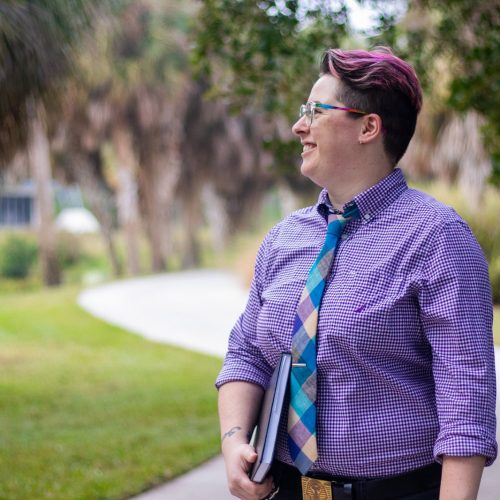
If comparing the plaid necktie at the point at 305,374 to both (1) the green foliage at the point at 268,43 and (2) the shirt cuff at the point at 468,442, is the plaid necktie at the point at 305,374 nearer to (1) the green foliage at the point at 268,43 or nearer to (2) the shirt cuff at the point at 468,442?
(2) the shirt cuff at the point at 468,442

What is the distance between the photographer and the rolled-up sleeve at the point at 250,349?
8.05 feet

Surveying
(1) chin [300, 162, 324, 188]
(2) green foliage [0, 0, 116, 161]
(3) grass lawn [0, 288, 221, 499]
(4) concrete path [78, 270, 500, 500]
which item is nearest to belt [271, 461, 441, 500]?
(1) chin [300, 162, 324, 188]

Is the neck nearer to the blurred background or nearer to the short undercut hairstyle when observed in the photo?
the short undercut hairstyle

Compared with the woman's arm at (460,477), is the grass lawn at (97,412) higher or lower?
lower

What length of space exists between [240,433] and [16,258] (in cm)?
3633

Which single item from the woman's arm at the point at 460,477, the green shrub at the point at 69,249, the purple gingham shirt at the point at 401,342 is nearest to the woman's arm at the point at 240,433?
the purple gingham shirt at the point at 401,342

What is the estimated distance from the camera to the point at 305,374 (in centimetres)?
219

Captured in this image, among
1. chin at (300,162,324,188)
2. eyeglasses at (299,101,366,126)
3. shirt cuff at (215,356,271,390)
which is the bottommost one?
shirt cuff at (215,356,271,390)

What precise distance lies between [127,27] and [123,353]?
48.7 ft

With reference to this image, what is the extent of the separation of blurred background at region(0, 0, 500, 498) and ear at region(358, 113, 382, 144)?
4059 mm

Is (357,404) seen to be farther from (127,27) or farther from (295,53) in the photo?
(127,27)

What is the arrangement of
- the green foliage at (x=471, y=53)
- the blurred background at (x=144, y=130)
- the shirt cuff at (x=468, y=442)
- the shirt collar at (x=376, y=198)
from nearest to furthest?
the shirt cuff at (x=468, y=442) → the shirt collar at (x=376, y=198) → the green foliage at (x=471, y=53) → the blurred background at (x=144, y=130)

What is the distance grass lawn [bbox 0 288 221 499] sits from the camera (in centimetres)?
626

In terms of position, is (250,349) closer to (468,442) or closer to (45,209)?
(468,442)
